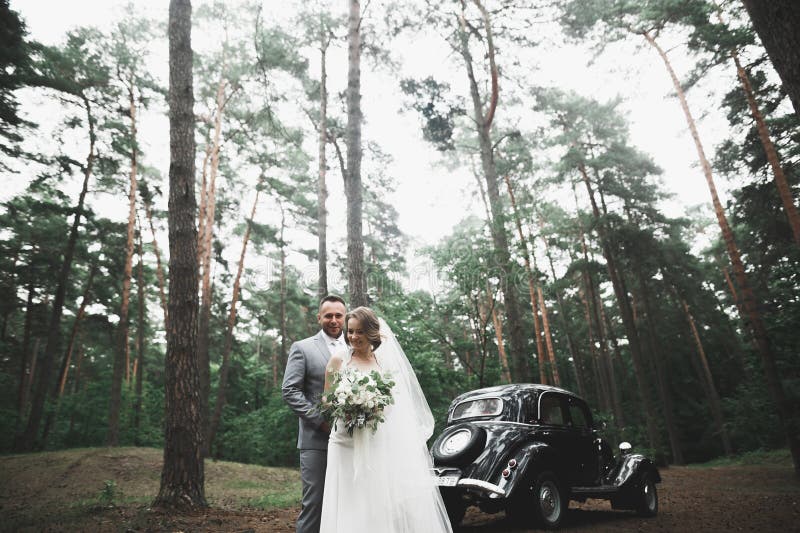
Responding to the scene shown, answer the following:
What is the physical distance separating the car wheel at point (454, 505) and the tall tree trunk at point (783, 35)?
14.9 feet

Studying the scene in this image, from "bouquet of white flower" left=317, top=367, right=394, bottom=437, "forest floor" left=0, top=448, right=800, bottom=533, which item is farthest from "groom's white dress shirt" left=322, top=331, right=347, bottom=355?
"forest floor" left=0, top=448, right=800, bottom=533

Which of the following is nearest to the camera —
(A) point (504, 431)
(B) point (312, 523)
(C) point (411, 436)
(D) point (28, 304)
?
(B) point (312, 523)

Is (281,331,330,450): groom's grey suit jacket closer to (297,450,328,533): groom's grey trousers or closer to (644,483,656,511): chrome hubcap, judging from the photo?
(297,450,328,533): groom's grey trousers

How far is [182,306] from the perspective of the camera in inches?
233

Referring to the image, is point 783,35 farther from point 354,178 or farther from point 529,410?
point 354,178

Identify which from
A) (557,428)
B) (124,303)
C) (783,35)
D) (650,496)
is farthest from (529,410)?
(124,303)

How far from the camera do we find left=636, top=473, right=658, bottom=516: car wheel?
235 inches

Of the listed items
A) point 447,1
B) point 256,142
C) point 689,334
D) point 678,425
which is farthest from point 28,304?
point 678,425

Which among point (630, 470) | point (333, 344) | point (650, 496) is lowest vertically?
point (650, 496)

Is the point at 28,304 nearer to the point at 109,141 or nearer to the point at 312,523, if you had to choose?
the point at 109,141

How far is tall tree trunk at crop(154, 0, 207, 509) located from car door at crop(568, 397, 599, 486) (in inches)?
190

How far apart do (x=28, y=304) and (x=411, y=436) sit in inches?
875

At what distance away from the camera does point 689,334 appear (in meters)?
21.5

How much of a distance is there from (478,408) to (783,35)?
4540 millimetres
